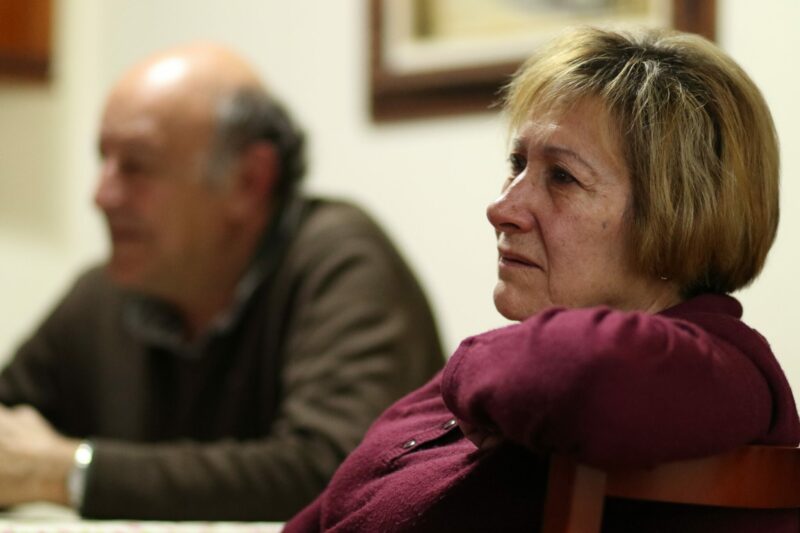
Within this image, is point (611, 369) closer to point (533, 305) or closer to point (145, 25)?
point (533, 305)

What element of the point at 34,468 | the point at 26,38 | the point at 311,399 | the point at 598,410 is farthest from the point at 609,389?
the point at 26,38

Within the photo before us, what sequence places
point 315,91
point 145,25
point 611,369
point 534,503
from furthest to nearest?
1. point 145,25
2. point 315,91
3. point 534,503
4. point 611,369

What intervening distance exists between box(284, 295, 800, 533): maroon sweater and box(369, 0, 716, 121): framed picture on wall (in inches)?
46.1

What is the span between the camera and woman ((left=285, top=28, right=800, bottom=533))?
865mm

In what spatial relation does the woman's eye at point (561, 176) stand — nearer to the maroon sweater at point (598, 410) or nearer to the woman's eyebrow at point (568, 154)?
the woman's eyebrow at point (568, 154)

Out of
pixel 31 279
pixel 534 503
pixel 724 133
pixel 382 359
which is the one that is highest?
pixel 724 133

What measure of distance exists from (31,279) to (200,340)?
1043mm

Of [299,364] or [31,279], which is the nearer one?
[299,364]

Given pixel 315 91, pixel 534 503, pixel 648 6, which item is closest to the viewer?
pixel 534 503

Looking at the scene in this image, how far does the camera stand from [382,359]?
1.88 m

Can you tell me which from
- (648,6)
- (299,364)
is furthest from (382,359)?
(648,6)

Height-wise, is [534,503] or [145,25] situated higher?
[145,25]

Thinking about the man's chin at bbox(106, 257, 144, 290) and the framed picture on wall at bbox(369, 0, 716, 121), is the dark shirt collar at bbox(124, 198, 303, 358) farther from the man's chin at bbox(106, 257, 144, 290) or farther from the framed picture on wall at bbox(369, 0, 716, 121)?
the framed picture on wall at bbox(369, 0, 716, 121)

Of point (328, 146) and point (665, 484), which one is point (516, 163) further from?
point (328, 146)
